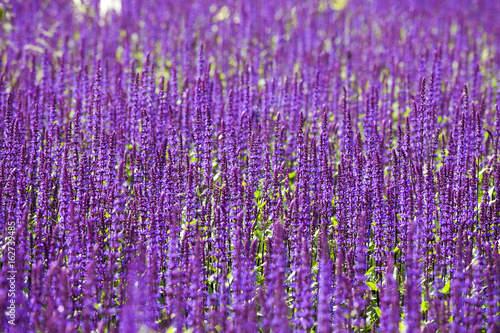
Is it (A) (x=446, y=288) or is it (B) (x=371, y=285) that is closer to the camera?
(A) (x=446, y=288)

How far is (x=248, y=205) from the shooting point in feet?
20.8

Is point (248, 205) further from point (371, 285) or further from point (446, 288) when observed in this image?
point (446, 288)

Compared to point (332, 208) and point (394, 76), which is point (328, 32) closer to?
point (394, 76)

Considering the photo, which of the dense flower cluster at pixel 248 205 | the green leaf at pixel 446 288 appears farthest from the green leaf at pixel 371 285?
the green leaf at pixel 446 288

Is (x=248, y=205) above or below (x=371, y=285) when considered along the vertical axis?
above

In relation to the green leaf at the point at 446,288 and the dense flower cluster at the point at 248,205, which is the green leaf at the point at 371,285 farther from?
the green leaf at the point at 446,288

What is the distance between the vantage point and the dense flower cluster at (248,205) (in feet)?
17.6

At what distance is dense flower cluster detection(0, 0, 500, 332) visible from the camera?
17.6 ft

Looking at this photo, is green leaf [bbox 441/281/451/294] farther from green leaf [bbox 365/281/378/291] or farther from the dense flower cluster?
green leaf [bbox 365/281/378/291]

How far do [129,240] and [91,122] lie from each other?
3.28 m

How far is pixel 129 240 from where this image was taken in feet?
19.6

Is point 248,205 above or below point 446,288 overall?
above

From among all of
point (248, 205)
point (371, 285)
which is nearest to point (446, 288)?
point (371, 285)

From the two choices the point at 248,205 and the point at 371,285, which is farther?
the point at 371,285
